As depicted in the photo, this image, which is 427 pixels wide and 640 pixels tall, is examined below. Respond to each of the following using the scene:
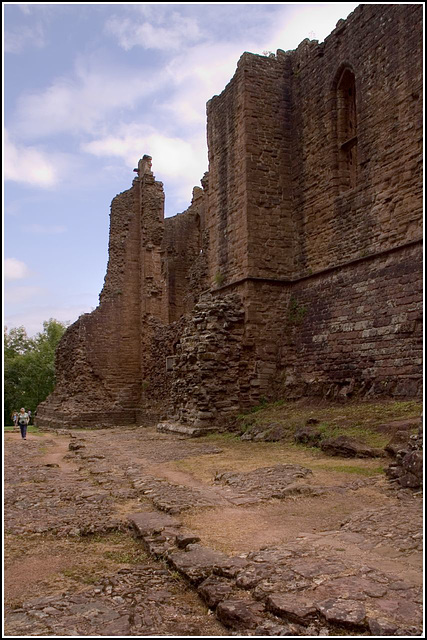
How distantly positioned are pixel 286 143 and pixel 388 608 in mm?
14289

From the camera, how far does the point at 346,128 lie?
1406cm

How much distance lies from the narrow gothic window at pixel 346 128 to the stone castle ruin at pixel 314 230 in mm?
28

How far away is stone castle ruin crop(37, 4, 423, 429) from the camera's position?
11367 millimetres

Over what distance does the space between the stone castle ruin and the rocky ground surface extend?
190 inches

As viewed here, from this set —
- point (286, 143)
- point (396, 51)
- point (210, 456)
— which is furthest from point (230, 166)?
point (210, 456)

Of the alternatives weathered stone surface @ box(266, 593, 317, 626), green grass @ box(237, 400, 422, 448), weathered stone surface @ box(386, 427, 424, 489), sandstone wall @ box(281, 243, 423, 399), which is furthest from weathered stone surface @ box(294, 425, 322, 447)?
weathered stone surface @ box(266, 593, 317, 626)

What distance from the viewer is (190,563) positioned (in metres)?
3.97

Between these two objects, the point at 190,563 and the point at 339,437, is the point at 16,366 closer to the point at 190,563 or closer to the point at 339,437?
the point at 339,437

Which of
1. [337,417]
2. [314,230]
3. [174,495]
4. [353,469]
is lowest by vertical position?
[174,495]

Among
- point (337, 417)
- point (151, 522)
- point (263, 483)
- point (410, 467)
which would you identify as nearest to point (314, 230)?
point (337, 417)

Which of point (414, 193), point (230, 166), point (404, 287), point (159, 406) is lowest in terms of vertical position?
point (159, 406)

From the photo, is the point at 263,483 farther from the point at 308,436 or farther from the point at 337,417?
the point at 337,417

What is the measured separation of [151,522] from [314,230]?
35.1 feet

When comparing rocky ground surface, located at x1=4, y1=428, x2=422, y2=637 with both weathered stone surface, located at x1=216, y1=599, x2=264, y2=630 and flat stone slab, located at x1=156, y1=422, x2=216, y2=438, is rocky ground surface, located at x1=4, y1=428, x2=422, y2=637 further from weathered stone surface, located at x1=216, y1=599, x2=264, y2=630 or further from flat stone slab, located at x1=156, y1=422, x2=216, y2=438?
flat stone slab, located at x1=156, y1=422, x2=216, y2=438
